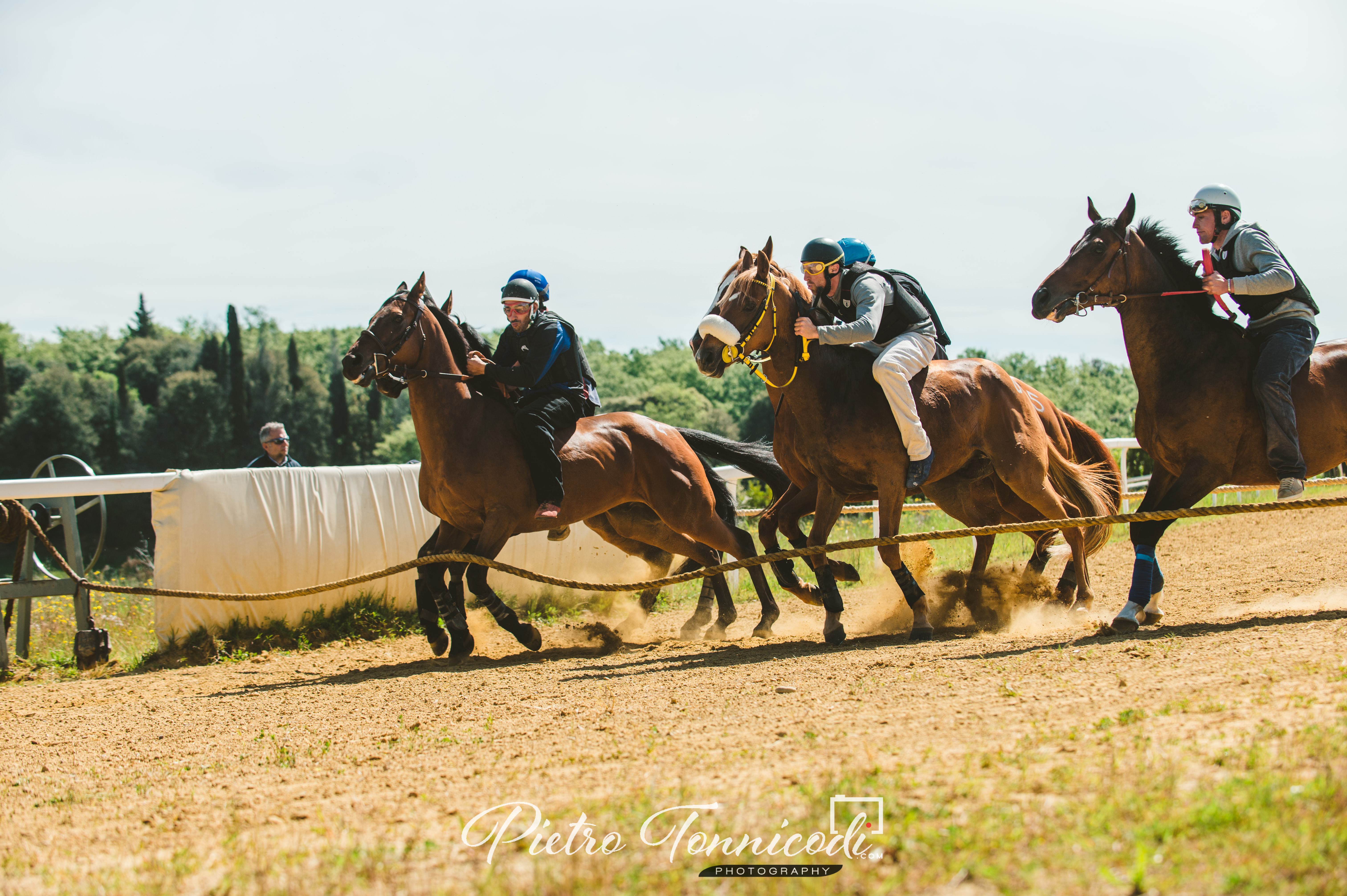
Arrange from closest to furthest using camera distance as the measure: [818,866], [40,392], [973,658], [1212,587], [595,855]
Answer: [818,866]
[595,855]
[973,658]
[1212,587]
[40,392]

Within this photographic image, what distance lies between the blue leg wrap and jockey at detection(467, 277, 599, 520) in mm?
3839

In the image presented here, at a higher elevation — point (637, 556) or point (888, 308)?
point (888, 308)

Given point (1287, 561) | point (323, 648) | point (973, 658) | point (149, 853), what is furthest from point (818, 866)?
point (1287, 561)

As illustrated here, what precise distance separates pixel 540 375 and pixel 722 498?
2.28 metres

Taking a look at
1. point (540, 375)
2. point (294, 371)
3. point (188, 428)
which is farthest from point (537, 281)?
point (294, 371)

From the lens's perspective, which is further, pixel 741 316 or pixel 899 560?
pixel 899 560

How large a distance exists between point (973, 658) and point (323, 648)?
17.9ft

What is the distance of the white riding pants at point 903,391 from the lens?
6.39 meters

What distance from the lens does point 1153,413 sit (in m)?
6.34

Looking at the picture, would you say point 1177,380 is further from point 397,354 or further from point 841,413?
point 397,354

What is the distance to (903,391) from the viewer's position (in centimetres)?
639

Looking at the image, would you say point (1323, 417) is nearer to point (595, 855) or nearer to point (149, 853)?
point (595, 855)

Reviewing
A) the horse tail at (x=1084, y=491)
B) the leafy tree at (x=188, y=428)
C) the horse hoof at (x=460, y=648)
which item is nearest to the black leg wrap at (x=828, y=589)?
the horse tail at (x=1084, y=491)

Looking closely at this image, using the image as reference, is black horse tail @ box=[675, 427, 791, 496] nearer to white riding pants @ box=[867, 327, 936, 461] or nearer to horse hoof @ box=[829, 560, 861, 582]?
horse hoof @ box=[829, 560, 861, 582]
